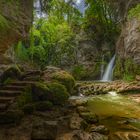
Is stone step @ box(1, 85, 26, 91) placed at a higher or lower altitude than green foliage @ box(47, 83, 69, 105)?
higher

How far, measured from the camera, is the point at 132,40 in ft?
67.3

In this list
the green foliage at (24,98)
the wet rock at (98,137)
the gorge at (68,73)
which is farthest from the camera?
the green foliage at (24,98)

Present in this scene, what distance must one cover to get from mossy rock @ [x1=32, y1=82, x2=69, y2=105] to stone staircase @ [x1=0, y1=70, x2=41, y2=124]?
0.51m

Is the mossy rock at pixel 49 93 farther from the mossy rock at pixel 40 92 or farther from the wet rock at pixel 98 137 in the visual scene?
the wet rock at pixel 98 137

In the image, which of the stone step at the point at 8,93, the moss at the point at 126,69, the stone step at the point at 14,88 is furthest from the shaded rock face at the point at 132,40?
the stone step at the point at 8,93

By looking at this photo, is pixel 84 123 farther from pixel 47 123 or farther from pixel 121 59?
pixel 121 59

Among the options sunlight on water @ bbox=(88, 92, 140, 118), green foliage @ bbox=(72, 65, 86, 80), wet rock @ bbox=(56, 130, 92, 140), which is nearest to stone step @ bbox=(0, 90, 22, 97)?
sunlight on water @ bbox=(88, 92, 140, 118)

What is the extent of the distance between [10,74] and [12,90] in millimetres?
1434

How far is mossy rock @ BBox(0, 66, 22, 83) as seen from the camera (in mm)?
10250

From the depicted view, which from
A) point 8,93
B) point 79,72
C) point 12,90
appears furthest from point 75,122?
point 79,72

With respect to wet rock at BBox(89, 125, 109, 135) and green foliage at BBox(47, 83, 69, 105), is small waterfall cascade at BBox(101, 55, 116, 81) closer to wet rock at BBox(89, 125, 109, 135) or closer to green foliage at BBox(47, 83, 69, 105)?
green foliage at BBox(47, 83, 69, 105)

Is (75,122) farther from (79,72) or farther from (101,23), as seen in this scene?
(101,23)

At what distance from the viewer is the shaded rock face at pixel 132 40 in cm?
1992

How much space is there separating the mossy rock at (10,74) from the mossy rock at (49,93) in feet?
5.01
